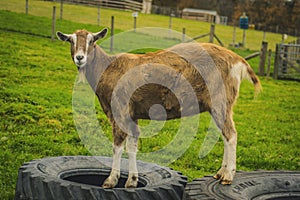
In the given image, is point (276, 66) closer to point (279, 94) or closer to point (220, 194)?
point (279, 94)

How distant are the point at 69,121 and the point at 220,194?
6.18 metres

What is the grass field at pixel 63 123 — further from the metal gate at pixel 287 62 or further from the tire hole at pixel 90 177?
the metal gate at pixel 287 62

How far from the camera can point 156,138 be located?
9820 mm

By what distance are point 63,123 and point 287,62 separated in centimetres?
1394

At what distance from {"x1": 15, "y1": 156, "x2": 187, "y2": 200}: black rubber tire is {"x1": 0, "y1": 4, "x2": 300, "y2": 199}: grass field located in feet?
3.51

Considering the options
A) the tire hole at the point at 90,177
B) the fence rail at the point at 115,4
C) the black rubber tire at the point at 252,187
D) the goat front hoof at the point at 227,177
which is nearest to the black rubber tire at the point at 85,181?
the tire hole at the point at 90,177

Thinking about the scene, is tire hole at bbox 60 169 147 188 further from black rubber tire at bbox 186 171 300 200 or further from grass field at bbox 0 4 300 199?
grass field at bbox 0 4 300 199

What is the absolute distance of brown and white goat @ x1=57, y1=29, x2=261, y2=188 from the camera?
4.92m

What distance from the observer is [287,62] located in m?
21.9

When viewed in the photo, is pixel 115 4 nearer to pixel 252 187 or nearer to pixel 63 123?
pixel 63 123

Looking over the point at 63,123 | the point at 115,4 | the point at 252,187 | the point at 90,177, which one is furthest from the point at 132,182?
the point at 115,4

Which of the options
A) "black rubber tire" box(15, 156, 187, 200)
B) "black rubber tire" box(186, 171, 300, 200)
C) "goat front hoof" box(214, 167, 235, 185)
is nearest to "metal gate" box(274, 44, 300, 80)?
"black rubber tire" box(186, 171, 300, 200)

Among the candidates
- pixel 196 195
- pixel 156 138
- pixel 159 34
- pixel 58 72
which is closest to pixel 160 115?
pixel 196 195

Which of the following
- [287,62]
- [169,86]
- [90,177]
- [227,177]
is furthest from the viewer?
[287,62]
